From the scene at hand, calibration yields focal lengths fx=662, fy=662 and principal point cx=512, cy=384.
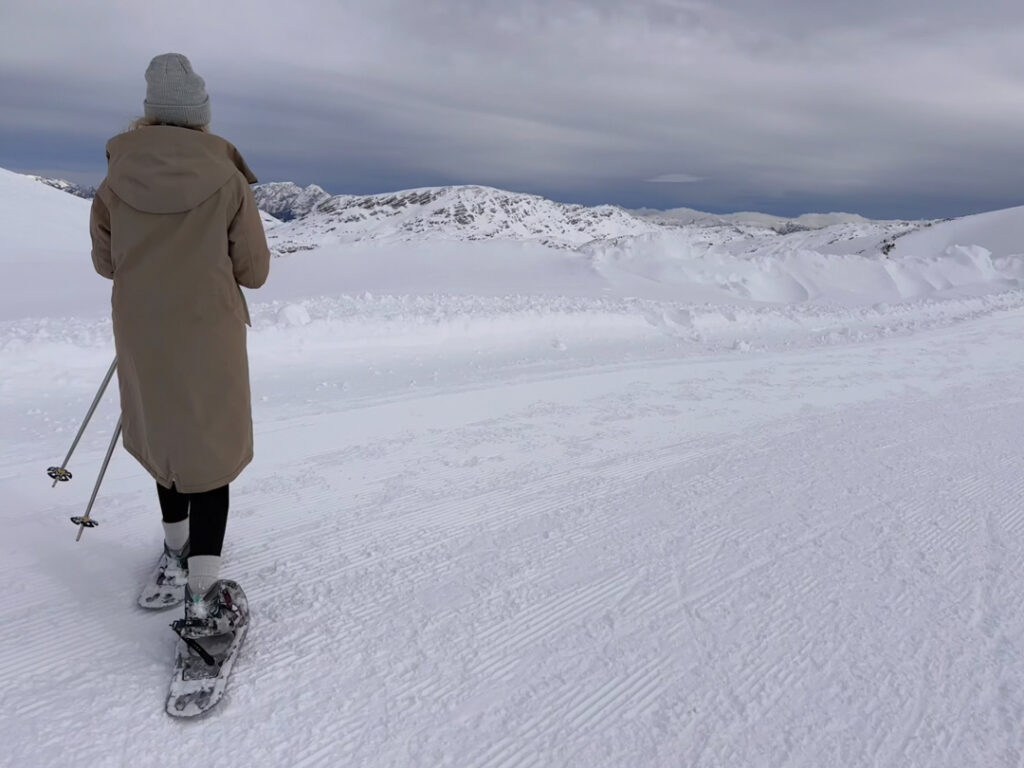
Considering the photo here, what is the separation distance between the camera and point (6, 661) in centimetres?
251

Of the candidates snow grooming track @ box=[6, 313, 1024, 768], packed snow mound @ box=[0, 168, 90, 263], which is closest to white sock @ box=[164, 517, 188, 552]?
snow grooming track @ box=[6, 313, 1024, 768]

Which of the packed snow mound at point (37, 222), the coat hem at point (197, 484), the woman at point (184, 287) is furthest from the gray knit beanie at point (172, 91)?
the packed snow mound at point (37, 222)

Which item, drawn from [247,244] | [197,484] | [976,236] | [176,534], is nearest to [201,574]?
[197,484]

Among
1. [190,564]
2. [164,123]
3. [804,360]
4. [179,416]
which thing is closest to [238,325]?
[179,416]

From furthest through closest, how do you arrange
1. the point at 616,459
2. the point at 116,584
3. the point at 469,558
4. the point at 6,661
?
the point at 616,459 → the point at 469,558 → the point at 116,584 → the point at 6,661

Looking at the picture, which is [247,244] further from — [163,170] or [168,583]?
[168,583]

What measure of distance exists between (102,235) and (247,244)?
53cm

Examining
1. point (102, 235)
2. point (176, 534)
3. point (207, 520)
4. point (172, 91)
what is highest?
point (172, 91)

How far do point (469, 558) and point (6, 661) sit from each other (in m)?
1.92

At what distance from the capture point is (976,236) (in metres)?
57.6

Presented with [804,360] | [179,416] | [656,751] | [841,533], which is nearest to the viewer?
[656,751]

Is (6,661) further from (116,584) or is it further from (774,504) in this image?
(774,504)

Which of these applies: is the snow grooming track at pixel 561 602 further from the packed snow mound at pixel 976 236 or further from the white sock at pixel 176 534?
the packed snow mound at pixel 976 236

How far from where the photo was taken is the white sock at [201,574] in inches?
97.6
